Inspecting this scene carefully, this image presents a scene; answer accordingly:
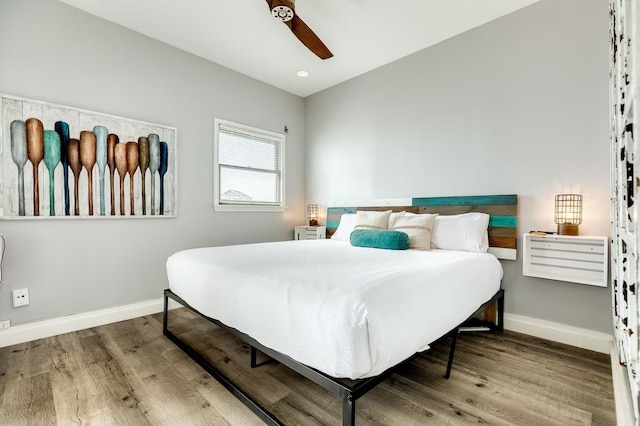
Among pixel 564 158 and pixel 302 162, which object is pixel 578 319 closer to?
pixel 564 158

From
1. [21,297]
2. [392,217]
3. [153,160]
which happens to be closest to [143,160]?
[153,160]

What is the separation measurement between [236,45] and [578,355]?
4164 mm

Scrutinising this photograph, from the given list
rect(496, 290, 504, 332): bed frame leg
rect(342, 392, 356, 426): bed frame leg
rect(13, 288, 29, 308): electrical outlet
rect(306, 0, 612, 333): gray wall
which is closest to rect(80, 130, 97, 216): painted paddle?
rect(13, 288, 29, 308): electrical outlet

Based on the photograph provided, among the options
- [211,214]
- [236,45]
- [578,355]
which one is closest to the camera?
[578,355]

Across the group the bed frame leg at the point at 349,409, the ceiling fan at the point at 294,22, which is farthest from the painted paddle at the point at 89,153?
→ the bed frame leg at the point at 349,409

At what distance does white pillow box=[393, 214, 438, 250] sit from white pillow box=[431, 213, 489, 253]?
0.12 metres

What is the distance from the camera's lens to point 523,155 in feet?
8.92

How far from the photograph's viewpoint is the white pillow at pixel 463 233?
8.94ft

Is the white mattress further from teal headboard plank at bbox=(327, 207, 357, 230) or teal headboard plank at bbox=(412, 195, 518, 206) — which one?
teal headboard plank at bbox=(327, 207, 357, 230)

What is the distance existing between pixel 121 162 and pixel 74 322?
4.92ft

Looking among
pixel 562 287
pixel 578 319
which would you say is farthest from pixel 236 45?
pixel 578 319

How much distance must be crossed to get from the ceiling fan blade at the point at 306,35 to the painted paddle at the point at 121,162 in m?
1.97

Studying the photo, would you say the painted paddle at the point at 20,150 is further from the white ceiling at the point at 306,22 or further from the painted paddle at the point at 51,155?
the white ceiling at the point at 306,22

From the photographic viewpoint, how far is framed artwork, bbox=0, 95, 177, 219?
7.95 feet
